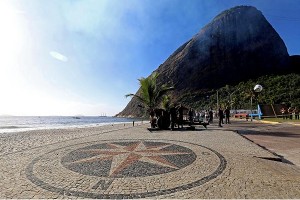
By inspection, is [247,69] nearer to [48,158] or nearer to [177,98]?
[177,98]

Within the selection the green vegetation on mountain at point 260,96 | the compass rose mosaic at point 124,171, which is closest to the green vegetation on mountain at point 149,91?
the compass rose mosaic at point 124,171

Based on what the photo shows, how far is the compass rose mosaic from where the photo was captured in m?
4.92

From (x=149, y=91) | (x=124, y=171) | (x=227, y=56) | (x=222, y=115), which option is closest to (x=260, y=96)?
(x=222, y=115)

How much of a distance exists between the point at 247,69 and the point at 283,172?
122534 millimetres

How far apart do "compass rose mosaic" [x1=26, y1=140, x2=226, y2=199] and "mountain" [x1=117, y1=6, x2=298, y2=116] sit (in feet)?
346

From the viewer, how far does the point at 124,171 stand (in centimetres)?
617

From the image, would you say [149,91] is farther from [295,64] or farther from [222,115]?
[295,64]

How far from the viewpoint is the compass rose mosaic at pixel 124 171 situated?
4922mm

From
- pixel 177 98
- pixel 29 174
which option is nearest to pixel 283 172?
pixel 29 174

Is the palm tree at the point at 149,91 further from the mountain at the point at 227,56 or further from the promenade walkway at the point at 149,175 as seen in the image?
the mountain at the point at 227,56

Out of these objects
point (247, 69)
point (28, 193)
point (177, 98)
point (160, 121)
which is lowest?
point (28, 193)

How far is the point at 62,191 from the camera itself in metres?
4.83

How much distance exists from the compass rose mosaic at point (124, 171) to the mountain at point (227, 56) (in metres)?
105

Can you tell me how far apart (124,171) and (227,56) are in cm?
13064
